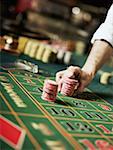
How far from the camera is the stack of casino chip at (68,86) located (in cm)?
242

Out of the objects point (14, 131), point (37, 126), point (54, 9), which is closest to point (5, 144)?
point (14, 131)

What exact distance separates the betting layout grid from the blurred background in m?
2.60

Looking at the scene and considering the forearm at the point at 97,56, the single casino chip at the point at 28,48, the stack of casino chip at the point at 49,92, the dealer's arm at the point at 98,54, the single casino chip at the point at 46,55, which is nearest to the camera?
the stack of casino chip at the point at 49,92

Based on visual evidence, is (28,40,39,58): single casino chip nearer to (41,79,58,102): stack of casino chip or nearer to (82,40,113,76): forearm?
(82,40,113,76): forearm

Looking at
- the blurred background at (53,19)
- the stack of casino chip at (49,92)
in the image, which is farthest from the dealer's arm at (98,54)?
the blurred background at (53,19)

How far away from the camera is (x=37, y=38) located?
5266mm

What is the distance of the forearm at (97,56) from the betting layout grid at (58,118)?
1.10ft

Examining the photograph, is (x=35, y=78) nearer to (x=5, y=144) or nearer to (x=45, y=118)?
(x=45, y=118)

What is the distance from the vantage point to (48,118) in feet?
5.97

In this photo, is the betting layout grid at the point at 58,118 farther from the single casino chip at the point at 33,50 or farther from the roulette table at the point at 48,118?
the single casino chip at the point at 33,50

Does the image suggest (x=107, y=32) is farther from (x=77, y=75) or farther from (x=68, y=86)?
(x=68, y=86)

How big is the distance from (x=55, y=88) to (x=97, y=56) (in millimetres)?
780

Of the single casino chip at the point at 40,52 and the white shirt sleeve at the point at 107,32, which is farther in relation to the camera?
the single casino chip at the point at 40,52

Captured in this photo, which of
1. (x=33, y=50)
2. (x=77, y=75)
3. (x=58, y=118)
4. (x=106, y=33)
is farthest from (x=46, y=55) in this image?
(x=58, y=118)
